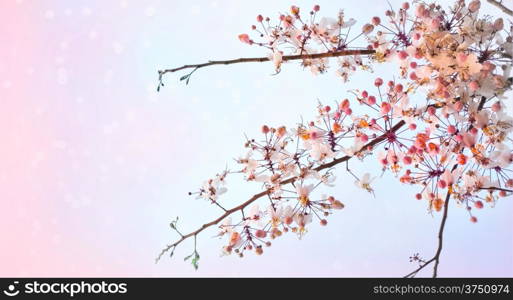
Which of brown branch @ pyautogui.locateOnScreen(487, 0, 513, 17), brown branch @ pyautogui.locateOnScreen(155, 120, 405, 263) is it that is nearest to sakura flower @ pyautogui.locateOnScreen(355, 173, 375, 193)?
brown branch @ pyautogui.locateOnScreen(155, 120, 405, 263)

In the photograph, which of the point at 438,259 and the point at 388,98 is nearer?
the point at 388,98

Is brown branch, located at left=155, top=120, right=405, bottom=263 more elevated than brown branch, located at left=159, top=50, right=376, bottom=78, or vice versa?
brown branch, located at left=159, top=50, right=376, bottom=78

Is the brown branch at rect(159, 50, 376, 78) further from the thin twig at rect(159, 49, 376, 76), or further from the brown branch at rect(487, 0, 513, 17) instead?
the brown branch at rect(487, 0, 513, 17)

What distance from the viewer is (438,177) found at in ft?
5.98

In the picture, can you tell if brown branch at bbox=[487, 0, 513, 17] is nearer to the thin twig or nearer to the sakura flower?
the thin twig

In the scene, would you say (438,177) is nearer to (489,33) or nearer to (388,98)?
(388,98)

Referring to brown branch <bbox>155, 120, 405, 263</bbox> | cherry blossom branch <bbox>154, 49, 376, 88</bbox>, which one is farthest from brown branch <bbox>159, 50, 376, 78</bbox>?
brown branch <bbox>155, 120, 405, 263</bbox>

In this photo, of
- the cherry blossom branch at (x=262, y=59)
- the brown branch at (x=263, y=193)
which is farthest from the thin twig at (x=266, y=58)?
the brown branch at (x=263, y=193)

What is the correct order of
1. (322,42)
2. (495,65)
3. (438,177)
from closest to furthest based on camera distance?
(495,65) → (438,177) → (322,42)

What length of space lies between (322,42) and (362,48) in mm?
222

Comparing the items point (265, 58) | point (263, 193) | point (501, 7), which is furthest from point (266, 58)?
point (501, 7)

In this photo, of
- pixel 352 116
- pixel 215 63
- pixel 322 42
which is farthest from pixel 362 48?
pixel 215 63

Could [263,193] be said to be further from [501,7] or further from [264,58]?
[501,7]

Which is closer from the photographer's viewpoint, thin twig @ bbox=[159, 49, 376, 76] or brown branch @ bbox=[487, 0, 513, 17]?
brown branch @ bbox=[487, 0, 513, 17]
